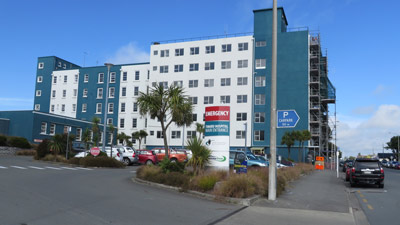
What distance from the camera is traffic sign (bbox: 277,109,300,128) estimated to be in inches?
498

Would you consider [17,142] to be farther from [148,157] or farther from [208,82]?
[208,82]

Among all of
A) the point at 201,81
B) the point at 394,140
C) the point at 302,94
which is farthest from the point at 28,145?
the point at 394,140

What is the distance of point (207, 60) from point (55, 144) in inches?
1545

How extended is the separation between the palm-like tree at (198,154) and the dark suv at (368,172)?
908 cm

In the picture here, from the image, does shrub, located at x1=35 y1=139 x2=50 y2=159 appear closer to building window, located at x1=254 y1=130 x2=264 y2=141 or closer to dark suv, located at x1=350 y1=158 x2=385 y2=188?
dark suv, located at x1=350 y1=158 x2=385 y2=188

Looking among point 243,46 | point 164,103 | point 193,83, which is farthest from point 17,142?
point 243,46

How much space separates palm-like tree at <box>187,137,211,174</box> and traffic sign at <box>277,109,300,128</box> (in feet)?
12.3

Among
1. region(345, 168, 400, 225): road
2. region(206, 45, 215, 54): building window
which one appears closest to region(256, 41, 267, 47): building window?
region(206, 45, 215, 54): building window

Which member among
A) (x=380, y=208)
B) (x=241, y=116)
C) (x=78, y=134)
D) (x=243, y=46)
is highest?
(x=243, y=46)

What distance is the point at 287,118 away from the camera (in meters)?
12.8

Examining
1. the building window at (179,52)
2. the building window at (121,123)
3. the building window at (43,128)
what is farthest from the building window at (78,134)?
the building window at (179,52)

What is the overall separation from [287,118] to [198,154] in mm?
4321

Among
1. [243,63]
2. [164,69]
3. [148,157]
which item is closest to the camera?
[148,157]

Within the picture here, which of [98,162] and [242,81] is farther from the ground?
[242,81]
